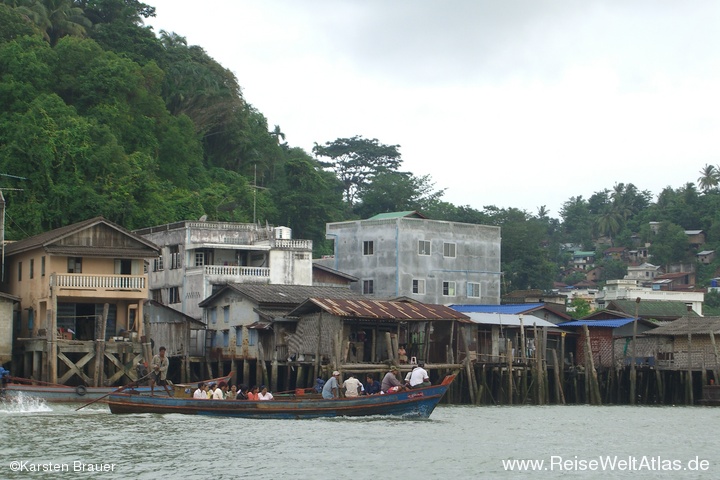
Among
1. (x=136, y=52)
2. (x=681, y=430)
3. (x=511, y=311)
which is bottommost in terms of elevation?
(x=681, y=430)

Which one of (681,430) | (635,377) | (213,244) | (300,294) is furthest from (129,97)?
(681,430)

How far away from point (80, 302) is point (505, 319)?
2001 centimetres

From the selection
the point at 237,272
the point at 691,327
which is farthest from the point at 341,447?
the point at 691,327

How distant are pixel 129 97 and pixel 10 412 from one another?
35.2 meters

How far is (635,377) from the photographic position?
5991 centimetres

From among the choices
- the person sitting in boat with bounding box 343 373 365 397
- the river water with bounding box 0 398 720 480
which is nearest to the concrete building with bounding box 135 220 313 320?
the river water with bounding box 0 398 720 480

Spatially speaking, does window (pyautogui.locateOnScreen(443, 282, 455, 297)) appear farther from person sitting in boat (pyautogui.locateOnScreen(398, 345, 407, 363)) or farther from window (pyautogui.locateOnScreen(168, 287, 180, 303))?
person sitting in boat (pyautogui.locateOnScreen(398, 345, 407, 363))

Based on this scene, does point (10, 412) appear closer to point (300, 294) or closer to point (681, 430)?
point (300, 294)

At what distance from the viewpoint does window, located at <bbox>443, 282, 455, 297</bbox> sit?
71.9 metres

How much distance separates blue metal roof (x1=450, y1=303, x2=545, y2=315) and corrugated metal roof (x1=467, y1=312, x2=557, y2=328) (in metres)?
1.74

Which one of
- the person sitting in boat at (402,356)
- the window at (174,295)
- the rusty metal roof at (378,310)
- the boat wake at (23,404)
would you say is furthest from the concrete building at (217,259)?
the boat wake at (23,404)

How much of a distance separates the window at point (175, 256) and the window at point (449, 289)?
639 inches

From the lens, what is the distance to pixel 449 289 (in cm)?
7219

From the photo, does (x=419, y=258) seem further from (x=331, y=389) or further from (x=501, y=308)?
(x=331, y=389)
